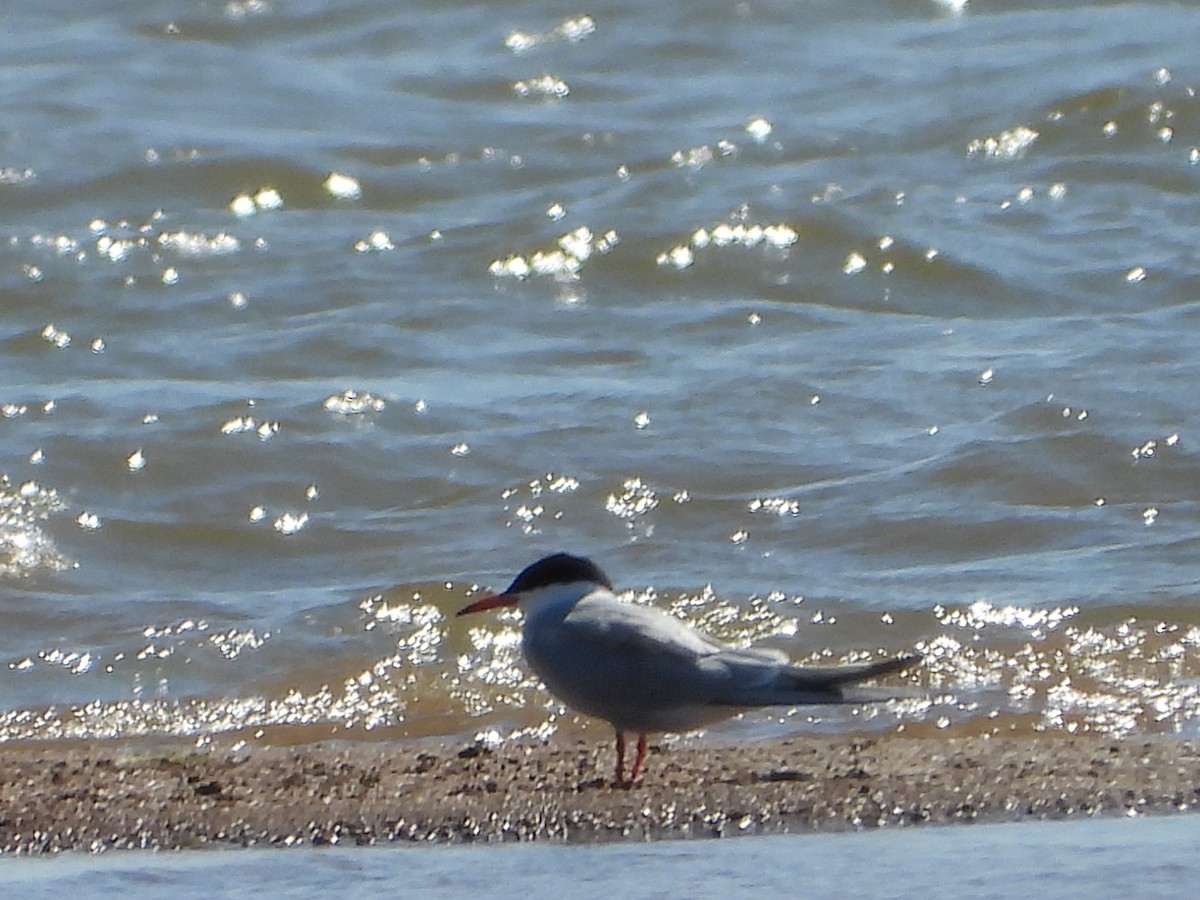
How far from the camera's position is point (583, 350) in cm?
1050

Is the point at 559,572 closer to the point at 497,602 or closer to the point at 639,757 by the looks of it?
the point at 497,602

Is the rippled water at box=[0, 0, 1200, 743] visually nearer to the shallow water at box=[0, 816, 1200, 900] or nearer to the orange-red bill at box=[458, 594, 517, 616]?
the orange-red bill at box=[458, 594, 517, 616]

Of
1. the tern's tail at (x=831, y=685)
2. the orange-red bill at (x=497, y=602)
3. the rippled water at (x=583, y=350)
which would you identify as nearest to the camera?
the tern's tail at (x=831, y=685)

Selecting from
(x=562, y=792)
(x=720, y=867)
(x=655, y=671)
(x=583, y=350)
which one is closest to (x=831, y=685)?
(x=655, y=671)

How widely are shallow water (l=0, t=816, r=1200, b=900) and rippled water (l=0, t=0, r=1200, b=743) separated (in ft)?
5.30

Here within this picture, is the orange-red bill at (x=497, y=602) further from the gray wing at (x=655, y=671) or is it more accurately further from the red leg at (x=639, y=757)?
the red leg at (x=639, y=757)

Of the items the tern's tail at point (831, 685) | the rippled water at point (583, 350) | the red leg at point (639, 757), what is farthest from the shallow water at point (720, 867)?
the rippled water at point (583, 350)

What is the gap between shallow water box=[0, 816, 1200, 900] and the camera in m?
4.34

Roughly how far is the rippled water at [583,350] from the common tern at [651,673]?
87 cm

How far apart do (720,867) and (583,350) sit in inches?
241

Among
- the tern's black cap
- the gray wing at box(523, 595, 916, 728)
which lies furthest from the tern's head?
the gray wing at box(523, 595, 916, 728)

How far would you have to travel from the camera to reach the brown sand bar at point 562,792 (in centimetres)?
496

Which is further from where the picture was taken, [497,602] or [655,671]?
[497,602]

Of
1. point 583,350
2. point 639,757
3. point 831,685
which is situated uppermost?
point 583,350
